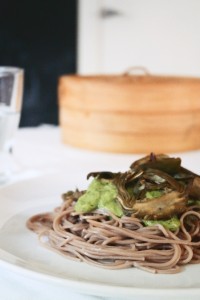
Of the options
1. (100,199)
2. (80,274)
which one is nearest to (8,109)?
(100,199)

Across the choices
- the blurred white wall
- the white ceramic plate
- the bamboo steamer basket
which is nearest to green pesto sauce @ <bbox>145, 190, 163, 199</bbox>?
the white ceramic plate

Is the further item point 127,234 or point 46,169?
point 46,169

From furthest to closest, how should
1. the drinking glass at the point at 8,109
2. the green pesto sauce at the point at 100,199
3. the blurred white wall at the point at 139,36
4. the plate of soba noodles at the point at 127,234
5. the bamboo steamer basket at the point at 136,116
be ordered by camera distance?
the blurred white wall at the point at 139,36
the bamboo steamer basket at the point at 136,116
the drinking glass at the point at 8,109
the green pesto sauce at the point at 100,199
the plate of soba noodles at the point at 127,234

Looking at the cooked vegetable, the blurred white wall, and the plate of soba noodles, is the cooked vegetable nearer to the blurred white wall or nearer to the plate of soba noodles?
the plate of soba noodles

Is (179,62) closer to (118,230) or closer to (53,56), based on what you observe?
(53,56)

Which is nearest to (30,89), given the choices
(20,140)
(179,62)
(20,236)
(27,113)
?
(27,113)

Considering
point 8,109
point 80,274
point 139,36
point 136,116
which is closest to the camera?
point 80,274

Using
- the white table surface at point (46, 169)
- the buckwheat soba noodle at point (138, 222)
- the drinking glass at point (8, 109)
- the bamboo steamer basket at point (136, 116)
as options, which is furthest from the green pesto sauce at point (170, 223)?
the bamboo steamer basket at point (136, 116)

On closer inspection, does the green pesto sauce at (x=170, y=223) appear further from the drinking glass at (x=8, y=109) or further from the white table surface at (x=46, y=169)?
the drinking glass at (x=8, y=109)

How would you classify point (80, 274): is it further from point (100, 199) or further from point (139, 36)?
point (139, 36)
